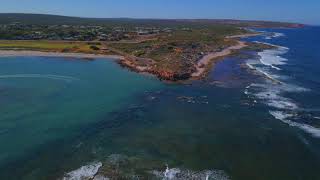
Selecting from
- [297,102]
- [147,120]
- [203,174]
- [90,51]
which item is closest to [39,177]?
[203,174]

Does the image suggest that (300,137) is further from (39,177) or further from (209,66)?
(209,66)

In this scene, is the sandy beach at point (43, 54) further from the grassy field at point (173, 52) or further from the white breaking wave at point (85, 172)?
the white breaking wave at point (85, 172)

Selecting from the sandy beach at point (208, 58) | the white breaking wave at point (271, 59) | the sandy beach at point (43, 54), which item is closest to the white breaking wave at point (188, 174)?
the sandy beach at point (208, 58)

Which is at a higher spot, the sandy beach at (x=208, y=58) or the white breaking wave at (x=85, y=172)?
the white breaking wave at (x=85, y=172)

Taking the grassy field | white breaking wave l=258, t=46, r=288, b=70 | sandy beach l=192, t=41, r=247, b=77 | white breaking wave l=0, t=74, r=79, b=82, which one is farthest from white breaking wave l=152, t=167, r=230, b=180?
white breaking wave l=258, t=46, r=288, b=70

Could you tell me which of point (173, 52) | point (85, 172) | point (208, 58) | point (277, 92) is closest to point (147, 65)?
point (173, 52)

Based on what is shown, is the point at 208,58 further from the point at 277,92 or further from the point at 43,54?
the point at 43,54
